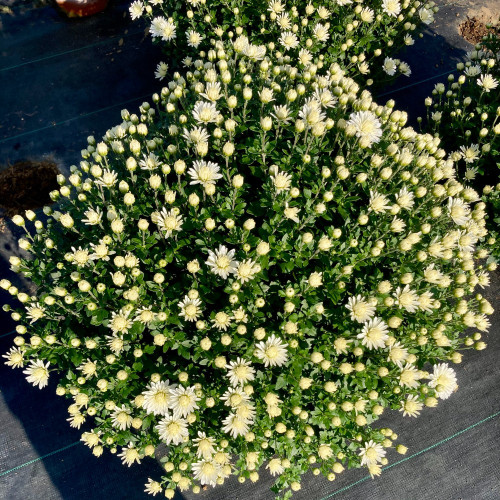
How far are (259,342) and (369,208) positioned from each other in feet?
3.98

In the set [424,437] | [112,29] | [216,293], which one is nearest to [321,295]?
[216,293]

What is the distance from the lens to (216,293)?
2.68 metres

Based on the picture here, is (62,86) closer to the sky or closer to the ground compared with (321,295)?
closer to the sky

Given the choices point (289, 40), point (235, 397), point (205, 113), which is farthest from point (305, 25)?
point (235, 397)

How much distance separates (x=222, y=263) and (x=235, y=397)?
84 cm

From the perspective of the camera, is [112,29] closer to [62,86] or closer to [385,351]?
[62,86]

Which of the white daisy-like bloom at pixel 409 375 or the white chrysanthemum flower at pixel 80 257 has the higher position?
the white chrysanthemum flower at pixel 80 257

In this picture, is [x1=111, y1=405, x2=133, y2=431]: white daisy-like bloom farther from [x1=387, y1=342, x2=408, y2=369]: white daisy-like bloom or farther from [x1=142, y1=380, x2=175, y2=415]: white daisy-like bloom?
[x1=387, y1=342, x2=408, y2=369]: white daisy-like bloom

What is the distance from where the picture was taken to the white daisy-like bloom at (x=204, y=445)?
8.11 ft

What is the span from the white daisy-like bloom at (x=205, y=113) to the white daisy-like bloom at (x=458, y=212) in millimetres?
1878

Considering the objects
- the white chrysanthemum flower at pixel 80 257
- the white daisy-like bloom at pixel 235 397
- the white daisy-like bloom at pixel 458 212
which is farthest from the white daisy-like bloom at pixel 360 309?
the white chrysanthemum flower at pixel 80 257

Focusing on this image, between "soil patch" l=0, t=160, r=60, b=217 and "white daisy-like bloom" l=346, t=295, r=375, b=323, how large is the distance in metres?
4.13

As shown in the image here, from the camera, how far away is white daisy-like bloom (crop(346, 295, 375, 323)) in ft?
7.92

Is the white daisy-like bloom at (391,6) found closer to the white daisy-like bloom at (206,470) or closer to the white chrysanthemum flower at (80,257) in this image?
the white chrysanthemum flower at (80,257)
